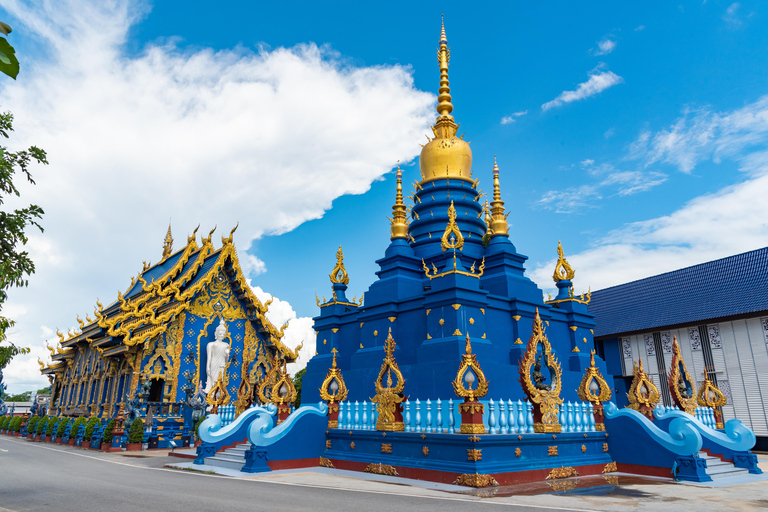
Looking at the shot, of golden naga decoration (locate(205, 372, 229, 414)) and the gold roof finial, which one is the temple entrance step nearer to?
golden naga decoration (locate(205, 372, 229, 414))

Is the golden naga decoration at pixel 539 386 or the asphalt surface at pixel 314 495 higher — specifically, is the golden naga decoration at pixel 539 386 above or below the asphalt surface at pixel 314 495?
above

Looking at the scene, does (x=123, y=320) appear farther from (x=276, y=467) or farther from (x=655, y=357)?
(x=655, y=357)

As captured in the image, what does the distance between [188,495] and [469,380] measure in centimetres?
515

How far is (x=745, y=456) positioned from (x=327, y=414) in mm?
9478

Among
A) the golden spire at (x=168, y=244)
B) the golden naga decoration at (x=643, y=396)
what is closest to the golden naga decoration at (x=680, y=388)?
the golden naga decoration at (x=643, y=396)

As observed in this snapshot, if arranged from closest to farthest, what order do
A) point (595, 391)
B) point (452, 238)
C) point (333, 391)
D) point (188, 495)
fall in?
point (188, 495), point (595, 391), point (333, 391), point (452, 238)

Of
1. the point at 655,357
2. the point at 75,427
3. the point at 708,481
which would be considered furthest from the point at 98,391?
the point at 655,357

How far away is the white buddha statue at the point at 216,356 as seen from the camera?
73.1ft

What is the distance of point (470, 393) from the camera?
9.48 metres

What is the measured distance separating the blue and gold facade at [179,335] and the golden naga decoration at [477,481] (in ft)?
41.5

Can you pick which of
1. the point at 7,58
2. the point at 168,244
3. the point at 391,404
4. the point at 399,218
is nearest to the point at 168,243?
the point at 168,244

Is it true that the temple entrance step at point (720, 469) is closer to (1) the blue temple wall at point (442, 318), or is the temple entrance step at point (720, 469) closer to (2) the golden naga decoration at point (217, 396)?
(1) the blue temple wall at point (442, 318)

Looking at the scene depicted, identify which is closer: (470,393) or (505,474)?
(505,474)

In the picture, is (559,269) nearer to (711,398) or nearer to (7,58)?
(711,398)
